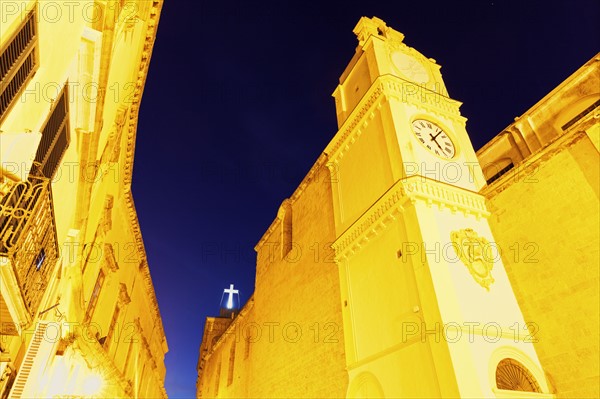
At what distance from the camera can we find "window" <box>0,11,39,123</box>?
3.28m

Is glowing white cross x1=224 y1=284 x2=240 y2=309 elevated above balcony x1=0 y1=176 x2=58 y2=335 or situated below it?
above

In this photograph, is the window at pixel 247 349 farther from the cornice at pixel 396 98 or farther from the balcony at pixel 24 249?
the balcony at pixel 24 249

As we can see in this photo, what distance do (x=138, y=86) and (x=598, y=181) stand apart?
1064 centimetres

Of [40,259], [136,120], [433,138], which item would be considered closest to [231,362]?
[136,120]

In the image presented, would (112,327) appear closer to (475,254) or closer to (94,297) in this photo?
(94,297)

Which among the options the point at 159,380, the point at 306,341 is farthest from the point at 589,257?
the point at 159,380

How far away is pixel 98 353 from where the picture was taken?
29.9 feet

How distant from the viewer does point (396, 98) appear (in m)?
8.95

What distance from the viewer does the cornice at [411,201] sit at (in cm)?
723

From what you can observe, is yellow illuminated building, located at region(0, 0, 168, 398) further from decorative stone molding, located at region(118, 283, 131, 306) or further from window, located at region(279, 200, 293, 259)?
window, located at region(279, 200, 293, 259)

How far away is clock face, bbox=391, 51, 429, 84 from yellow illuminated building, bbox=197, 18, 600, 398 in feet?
0.23

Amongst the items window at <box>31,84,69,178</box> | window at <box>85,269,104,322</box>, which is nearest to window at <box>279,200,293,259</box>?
window at <box>85,269,104,322</box>

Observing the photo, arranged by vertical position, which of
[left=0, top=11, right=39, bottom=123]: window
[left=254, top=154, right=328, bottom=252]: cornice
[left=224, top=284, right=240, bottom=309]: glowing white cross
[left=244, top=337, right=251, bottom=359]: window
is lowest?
[left=0, top=11, right=39, bottom=123]: window

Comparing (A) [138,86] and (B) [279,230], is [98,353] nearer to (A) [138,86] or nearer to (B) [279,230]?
(A) [138,86]
